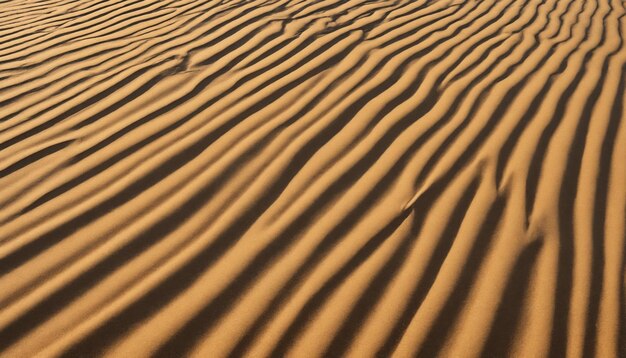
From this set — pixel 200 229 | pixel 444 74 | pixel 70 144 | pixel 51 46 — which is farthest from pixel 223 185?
pixel 51 46

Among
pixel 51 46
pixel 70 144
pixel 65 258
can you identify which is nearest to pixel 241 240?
pixel 65 258

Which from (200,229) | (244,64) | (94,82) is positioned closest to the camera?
(200,229)

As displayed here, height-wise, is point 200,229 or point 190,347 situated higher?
point 200,229

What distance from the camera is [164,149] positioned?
212cm

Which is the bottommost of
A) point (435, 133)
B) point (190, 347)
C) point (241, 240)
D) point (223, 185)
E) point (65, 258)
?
point (190, 347)

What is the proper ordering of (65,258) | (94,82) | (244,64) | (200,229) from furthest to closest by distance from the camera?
(244,64) < (94,82) < (200,229) < (65,258)

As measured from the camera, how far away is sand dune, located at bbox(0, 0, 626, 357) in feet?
4.72

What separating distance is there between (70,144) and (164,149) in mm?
449

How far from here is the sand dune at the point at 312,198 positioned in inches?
56.6

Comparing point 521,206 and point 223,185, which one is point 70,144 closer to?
point 223,185

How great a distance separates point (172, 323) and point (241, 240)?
383mm

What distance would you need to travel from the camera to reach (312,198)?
188cm

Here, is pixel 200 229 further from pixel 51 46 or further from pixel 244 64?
pixel 51 46

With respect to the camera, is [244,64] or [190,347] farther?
[244,64]
